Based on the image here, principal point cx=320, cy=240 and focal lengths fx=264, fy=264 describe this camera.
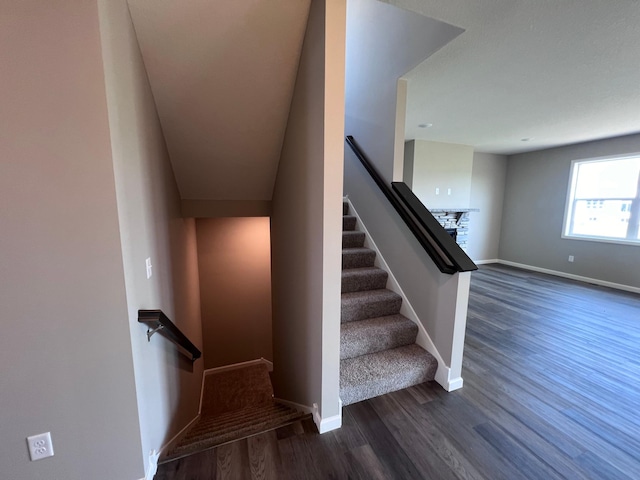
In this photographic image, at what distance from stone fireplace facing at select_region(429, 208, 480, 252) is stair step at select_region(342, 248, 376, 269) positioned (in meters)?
2.52

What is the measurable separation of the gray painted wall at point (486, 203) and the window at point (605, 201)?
1228 millimetres

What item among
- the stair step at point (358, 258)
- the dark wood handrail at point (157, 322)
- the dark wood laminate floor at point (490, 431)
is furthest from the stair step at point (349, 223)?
the dark wood handrail at point (157, 322)

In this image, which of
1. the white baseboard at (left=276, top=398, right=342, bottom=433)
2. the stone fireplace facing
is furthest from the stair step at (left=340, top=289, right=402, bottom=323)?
the stone fireplace facing

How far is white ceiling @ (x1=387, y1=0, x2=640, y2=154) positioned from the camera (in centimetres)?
158

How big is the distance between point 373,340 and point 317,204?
1263mm

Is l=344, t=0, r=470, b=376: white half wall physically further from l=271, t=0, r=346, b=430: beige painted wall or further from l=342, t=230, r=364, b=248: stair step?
l=271, t=0, r=346, b=430: beige painted wall

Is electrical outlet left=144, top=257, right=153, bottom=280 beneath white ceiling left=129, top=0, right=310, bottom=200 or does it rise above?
beneath

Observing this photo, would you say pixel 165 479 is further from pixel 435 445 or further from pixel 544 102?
pixel 544 102

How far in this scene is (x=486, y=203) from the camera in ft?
19.1

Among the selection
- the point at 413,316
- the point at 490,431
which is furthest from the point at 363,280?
the point at 490,431

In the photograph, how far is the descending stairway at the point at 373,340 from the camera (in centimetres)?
188

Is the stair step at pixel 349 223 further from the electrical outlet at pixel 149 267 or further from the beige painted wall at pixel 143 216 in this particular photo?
the electrical outlet at pixel 149 267

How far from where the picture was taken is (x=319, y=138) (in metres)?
1.44

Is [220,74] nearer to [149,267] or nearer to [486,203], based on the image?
[149,267]
